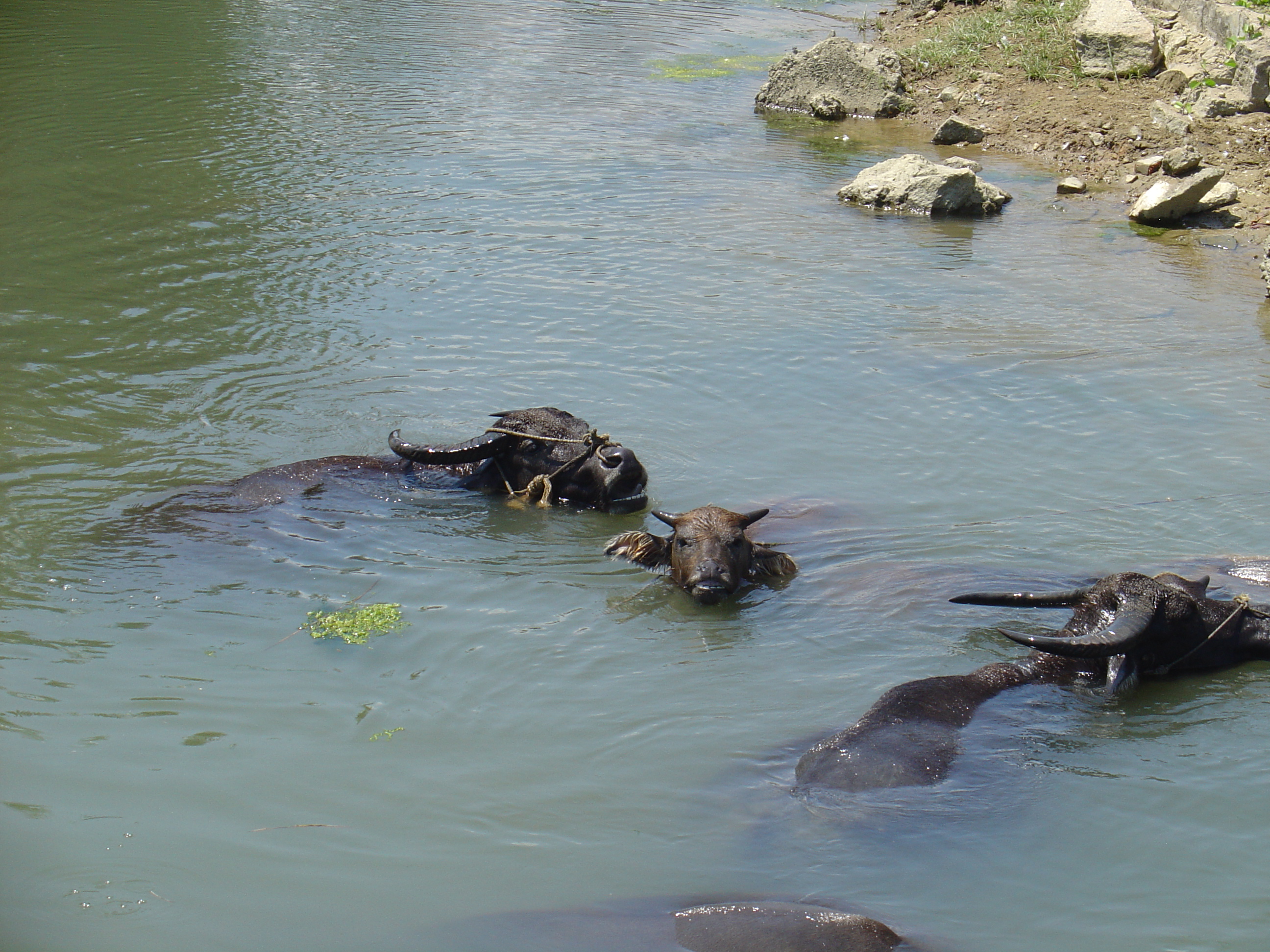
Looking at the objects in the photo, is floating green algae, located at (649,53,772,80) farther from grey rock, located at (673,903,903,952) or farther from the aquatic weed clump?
grey rock, located at (673,903,903,952)

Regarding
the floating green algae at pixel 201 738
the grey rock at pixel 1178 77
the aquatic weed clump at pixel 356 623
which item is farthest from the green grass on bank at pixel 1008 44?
the floating green algae at pixel 201 738

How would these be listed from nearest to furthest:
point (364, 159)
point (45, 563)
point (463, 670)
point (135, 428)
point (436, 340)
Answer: point (463, 670), point (45, 563), point (135, 428), point (436, 340), point (364, 159)

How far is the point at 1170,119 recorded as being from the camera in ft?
53.9

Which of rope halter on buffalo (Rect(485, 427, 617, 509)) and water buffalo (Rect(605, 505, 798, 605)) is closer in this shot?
water buffalo (Rect(605, 505, 798, 605))

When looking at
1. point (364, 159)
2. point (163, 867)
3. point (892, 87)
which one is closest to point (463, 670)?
point (163, 867)

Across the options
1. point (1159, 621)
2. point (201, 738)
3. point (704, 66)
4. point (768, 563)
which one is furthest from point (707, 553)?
point (704, 66)

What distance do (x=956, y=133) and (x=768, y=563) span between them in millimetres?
13946

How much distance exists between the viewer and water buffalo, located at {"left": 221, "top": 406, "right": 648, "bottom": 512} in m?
7.70

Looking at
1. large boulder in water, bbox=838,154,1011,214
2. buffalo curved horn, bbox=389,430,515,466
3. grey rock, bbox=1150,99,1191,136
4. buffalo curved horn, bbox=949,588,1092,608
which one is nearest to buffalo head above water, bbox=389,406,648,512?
buffalo curved horn, bbox=389,430,515,466

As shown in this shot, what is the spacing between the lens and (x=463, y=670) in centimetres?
569

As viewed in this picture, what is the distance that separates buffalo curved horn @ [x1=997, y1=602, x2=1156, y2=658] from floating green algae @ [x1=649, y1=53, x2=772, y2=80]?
1991cm

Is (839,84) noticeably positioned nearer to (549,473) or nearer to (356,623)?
(549,473)

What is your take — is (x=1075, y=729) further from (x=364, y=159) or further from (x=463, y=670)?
(x=364, y=159)

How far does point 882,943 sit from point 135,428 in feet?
23.3
